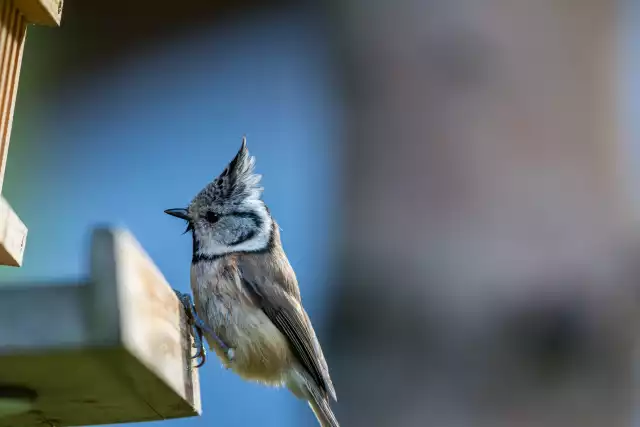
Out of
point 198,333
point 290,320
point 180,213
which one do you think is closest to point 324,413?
point 290,320

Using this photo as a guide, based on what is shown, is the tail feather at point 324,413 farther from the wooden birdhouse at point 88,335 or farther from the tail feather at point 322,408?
the wooden birdhouse at point 88,335

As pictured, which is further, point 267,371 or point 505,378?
point 505,378

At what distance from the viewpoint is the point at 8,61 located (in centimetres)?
173

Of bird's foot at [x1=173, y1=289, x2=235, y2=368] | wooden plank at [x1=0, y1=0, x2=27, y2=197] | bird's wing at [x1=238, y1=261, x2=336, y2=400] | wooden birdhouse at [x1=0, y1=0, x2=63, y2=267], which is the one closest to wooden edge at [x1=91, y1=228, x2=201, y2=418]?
bird's foot at [x1=173, y1=289, x2=235, y2=368]

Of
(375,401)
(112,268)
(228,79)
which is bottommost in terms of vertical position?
(375,401)

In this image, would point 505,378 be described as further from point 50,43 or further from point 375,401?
point 50,43

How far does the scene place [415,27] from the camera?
4273 millimetres

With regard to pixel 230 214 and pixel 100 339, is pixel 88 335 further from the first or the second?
pixel 230 214

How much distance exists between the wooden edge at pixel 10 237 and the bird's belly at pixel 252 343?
1091mm

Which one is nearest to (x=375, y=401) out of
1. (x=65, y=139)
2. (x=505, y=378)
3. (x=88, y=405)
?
(x=505, y=378)

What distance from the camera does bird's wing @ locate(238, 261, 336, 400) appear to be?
288 cm

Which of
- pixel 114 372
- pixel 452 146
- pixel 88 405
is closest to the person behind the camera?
pixel 114 372

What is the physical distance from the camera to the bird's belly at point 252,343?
2779 millimetres

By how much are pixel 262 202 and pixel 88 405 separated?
1.56 meters
